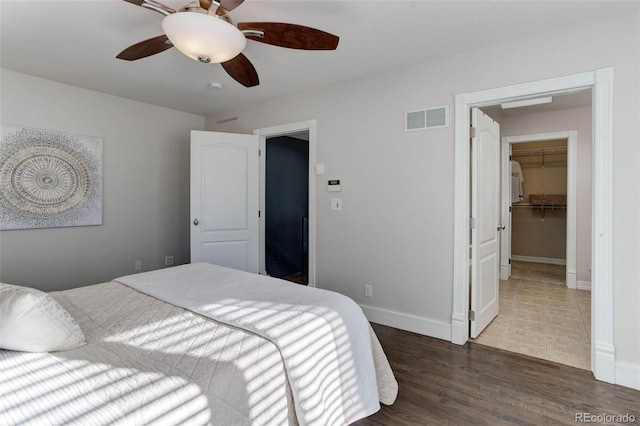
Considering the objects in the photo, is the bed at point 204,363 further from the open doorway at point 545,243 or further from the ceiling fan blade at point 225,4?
the open doorway at point 545,243

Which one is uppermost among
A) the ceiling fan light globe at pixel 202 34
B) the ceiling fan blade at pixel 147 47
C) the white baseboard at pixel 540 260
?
the ceiling fan blade at pixel 147 47

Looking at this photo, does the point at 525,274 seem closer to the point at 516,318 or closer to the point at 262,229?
the point at 516,318

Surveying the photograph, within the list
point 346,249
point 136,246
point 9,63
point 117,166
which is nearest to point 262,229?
point 346,249

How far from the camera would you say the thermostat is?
3.34 m

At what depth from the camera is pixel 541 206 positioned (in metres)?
6.02

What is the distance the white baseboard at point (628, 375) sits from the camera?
200 centimetres

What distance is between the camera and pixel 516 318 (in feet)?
10.7

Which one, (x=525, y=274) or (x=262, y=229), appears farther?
(x=525, y=274)

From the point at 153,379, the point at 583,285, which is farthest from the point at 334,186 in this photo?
the point at 583,285

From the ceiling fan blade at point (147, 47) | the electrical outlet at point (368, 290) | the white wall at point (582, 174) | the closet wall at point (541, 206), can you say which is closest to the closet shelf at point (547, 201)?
the closet wall at point (541, 206)

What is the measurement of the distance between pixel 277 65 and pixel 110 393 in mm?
2723

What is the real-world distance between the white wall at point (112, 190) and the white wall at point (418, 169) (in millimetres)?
1635

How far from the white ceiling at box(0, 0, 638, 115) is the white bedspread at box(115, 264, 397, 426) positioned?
5.82 ft

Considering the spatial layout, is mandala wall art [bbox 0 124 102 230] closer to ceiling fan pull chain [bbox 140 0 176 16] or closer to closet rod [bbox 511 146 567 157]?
ceiling fan pull chain [bbox 140 0 176 16]
